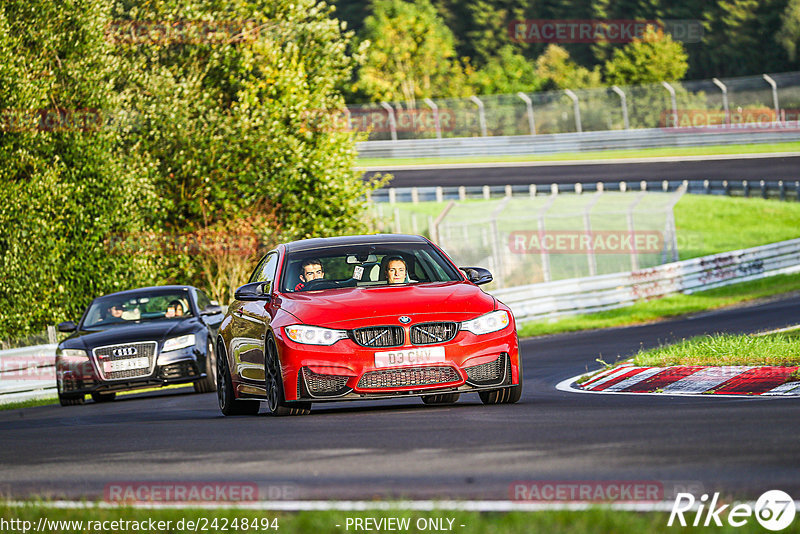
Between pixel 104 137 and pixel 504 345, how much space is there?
17.0 meters

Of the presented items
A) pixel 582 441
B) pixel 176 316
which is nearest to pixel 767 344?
pixel 582 441

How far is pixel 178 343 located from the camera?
1673cm

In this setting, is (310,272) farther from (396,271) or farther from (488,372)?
(488,372)

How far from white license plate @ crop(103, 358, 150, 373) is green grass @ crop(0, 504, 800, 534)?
1058 centimetres

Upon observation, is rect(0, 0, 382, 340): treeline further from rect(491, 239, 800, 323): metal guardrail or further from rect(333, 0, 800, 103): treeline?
rect(333, 0, 800, 103): treeline

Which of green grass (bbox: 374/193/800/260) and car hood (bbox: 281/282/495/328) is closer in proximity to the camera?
car hood (bbox: 281/282/495/328)

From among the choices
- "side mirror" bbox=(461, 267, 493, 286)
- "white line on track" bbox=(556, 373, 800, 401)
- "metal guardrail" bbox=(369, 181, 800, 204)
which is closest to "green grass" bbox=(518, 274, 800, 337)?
"metal guardrail" bbox=(369, 181, 800, 204)

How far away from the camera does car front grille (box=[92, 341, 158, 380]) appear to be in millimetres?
16625

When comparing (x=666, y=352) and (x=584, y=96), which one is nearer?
(x=666, y=352)

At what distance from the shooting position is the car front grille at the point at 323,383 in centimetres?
1008

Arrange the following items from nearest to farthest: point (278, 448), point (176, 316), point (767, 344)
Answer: point (278, 448)
point (767, 344)
point (176, 316)

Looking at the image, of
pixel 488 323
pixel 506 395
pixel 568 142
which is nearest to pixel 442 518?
pixel 488 323

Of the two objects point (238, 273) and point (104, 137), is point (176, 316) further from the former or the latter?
point (238, 273)

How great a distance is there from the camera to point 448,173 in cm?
5216
